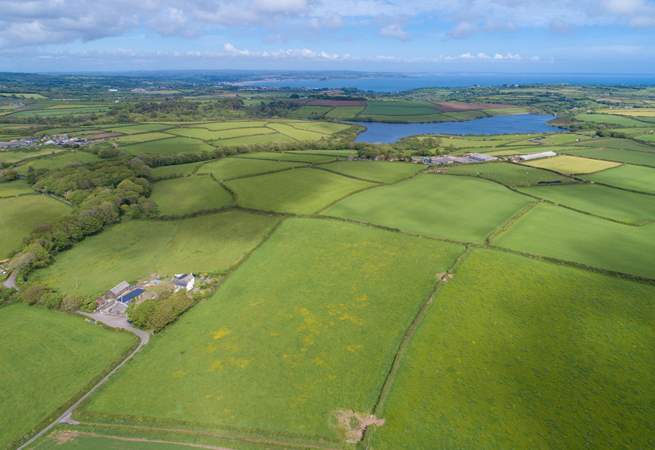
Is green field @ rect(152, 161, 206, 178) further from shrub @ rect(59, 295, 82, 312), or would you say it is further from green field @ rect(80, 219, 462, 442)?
shrub @ rect(59, 295, 82, 312)

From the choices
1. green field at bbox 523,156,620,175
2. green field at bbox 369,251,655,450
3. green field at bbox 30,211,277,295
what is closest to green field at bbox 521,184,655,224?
green field at bbox 523,156,620,175

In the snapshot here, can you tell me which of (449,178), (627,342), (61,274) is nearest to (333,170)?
(449,178)

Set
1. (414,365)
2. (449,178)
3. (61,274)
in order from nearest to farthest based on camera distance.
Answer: (414,365) → (61,274) → (449,178)

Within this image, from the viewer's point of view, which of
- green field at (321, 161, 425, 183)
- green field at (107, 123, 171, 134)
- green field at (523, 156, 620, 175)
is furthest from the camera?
green field at (107, 123, 171, 134)

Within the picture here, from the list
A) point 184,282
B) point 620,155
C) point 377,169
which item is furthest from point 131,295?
point 620,155

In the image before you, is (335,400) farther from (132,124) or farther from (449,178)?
(132,124)

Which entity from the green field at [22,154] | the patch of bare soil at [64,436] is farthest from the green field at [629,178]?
the green field at [22,154]
